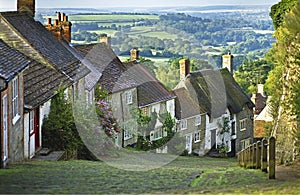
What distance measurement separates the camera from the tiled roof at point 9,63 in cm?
1471

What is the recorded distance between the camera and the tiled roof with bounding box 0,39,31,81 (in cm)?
1471

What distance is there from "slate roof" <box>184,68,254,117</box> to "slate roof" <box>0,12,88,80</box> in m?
19.2

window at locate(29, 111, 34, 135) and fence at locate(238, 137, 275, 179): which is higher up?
window at locate(29, 111, 34, 135)

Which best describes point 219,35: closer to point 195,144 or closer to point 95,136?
point 195,144

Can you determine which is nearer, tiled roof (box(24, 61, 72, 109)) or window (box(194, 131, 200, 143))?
tiled roof (box(24, 61, 72, 109))

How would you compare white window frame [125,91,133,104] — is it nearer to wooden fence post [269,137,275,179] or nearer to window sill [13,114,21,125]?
window sill [13,114,21,125]

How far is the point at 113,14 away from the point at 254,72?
40998 mm

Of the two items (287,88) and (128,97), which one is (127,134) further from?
(287,88)

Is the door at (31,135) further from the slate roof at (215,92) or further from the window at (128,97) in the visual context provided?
the slate roof at (215,92)

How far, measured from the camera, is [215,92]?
4978 centimetres

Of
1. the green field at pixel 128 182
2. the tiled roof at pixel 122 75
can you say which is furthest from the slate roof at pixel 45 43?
the green field at pixel 128 182

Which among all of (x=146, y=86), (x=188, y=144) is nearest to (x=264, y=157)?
(x=146, y=86)

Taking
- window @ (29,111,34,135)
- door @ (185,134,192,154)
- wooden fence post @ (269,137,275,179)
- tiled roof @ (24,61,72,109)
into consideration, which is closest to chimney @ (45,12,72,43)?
tiled roof @ (24,61,72,109)

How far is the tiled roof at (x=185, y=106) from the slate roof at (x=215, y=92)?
60cm
